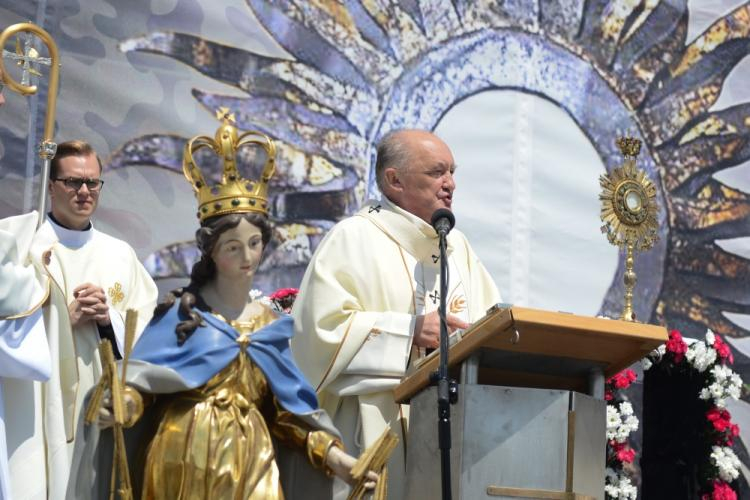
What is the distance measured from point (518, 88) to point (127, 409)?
5.18m

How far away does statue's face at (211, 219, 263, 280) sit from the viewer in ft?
16.0

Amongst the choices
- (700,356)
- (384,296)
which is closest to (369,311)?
(384,296)

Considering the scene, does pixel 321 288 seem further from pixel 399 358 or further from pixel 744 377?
pixel 744 377

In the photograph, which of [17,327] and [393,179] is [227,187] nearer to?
[17,327]

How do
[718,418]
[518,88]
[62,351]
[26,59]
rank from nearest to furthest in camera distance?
1. [62,351]
2. [26,59]
3. [718,418]
4. [518,88]

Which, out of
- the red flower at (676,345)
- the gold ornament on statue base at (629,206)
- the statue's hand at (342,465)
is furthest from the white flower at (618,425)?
the statue's hand at (342,465)

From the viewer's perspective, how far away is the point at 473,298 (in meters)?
6.68

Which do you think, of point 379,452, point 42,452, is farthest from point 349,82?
point 379,452

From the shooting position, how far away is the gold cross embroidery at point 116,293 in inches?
253

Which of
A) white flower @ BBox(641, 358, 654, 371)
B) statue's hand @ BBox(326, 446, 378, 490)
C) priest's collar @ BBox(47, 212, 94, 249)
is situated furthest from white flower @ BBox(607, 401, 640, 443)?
statue's hand @ BBox(326, 446, 378, 490)

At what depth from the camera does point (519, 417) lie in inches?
211

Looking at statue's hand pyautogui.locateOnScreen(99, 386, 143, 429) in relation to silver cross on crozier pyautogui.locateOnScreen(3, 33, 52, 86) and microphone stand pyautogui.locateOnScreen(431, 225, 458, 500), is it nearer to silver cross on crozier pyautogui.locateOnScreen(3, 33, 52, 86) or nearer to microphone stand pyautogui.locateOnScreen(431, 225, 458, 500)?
microphone stand pyautogui.locateOnScreen(431, 225, 458, 500)

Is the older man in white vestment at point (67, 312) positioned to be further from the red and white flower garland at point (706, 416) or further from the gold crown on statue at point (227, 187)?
the red and white flower garland at point (706, 416)

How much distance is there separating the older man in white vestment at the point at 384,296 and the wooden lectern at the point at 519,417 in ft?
1.43
